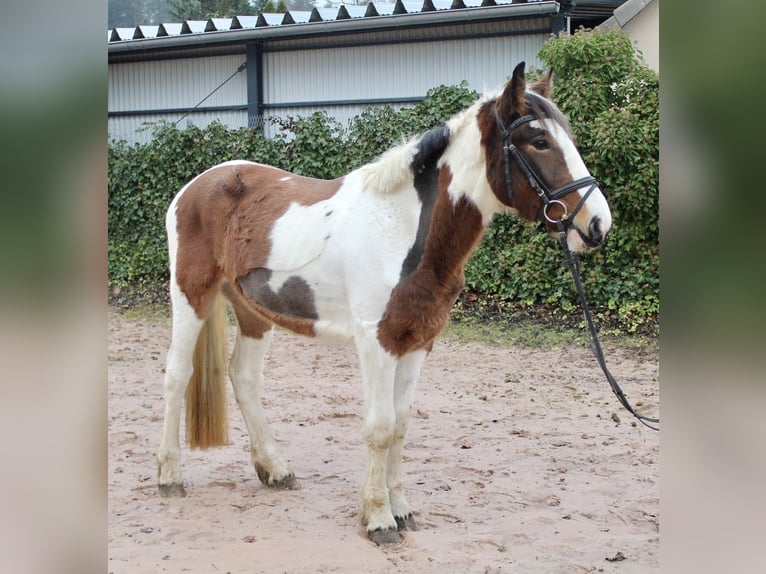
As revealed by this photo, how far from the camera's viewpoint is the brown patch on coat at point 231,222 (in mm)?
3816

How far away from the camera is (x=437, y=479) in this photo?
4.22m

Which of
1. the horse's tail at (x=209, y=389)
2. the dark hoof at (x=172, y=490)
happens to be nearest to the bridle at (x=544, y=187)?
the horse's tail at (x=209, y=389)

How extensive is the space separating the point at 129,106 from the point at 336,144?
491 cm

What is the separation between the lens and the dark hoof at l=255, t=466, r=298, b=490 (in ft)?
Answer: 13.4

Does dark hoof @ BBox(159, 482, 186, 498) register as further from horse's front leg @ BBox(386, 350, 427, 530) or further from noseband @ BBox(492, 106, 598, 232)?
noseband @ BBox(492, 106, 598, 232)

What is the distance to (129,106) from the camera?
12.2 m

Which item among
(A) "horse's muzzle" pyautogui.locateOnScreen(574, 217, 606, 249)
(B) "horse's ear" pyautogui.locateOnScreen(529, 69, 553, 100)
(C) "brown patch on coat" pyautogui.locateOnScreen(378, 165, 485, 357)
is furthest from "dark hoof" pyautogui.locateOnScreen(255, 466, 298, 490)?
(B) "horse's ear" pyautogui.locateOnScreen(529, 69, 553, 100)

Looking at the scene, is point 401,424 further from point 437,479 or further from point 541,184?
point 541,184

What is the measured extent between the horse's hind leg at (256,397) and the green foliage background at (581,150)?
424 cm

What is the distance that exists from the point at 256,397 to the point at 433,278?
4.92ft

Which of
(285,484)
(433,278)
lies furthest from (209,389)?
(433,278)

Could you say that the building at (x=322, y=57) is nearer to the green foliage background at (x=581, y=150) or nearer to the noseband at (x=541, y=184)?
the green foliage background at (x=581, y=150)
